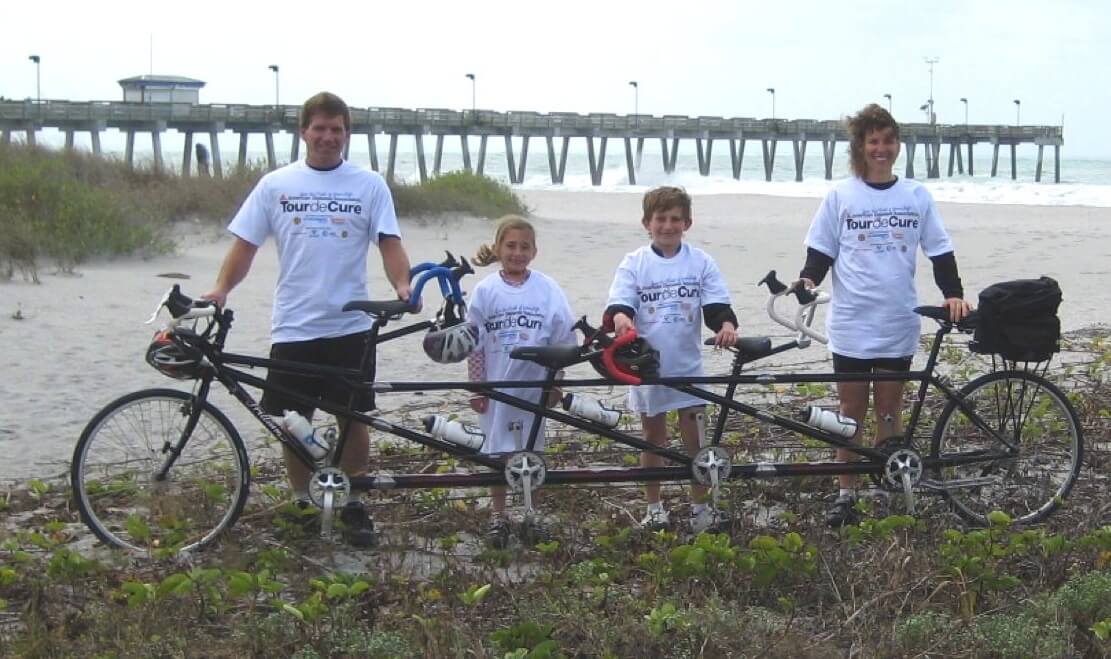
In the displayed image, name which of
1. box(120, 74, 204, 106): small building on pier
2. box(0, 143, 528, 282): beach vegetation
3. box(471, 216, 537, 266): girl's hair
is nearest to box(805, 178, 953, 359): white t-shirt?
box(471, 216, 537, 266): girl's hair

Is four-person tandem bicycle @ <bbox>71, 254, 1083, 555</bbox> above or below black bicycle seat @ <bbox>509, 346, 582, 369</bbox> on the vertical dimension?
below

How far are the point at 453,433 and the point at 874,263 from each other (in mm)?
1769

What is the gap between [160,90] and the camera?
52375 mm

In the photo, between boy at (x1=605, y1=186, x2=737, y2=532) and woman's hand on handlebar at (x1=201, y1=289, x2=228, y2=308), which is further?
boy at (x1=605, y1=186, x2=737, y2=532)

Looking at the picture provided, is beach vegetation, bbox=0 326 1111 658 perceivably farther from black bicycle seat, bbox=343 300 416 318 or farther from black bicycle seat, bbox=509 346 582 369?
black bicycle seat, bbox=343 300 416 318

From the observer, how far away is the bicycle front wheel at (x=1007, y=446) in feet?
17.7

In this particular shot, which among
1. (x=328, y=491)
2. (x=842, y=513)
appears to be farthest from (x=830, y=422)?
(x=328, y=491)

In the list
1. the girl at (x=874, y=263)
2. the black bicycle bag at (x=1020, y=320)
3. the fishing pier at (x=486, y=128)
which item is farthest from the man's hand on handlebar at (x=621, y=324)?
the fishing pier at (x=486, y=128)

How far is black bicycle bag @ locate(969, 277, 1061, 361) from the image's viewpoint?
206 inches

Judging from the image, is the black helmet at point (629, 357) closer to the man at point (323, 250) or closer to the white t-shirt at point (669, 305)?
the white t-shirt at point (669, 305)

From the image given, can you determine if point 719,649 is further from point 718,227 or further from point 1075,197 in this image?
point 1075,197

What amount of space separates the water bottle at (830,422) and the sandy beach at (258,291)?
303 centimetres

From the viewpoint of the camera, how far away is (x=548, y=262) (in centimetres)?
1616

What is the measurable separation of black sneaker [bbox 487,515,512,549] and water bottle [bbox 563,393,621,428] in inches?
18.8
